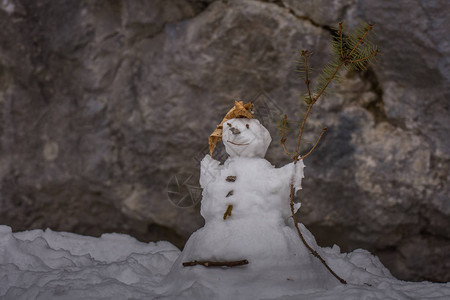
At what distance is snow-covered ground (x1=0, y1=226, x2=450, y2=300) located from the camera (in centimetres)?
110

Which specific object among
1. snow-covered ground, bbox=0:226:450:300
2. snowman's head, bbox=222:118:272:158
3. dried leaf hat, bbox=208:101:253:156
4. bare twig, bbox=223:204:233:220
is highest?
dried leaf hat, bbox=208:101:253:156

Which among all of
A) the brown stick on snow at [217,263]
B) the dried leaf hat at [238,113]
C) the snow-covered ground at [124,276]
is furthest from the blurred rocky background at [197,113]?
the brown stick on snow at [217,263]

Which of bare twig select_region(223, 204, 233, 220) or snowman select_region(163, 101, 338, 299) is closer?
snowman select_region(163, 101, 338, 299)

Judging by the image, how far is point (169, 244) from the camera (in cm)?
194

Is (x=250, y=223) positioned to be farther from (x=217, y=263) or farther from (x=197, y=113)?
(x=197, y=113)

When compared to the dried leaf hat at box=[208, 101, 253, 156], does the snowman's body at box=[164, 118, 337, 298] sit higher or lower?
lower

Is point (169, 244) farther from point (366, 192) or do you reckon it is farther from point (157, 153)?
point (366, 192)

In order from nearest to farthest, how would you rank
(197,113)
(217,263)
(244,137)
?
(217,263) → (244,137) → (197,113)

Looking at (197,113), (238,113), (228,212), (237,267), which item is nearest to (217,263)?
(237,267)

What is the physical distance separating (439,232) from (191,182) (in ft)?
3.35

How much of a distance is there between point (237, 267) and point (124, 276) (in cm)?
40

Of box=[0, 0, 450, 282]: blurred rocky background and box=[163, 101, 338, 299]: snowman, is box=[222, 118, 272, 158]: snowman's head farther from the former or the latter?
box=[0, 0, 450, 282]: blurred rocky background

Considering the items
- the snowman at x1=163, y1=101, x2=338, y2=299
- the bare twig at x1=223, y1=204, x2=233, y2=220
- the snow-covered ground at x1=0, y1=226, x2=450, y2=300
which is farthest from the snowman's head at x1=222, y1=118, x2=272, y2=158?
the snow-covered ground at x1=0, y1=226, x2=450, y2=300

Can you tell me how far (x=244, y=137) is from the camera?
1325mm
